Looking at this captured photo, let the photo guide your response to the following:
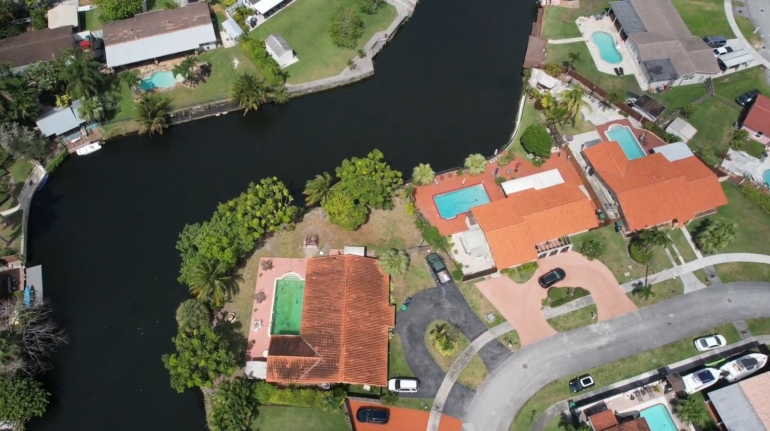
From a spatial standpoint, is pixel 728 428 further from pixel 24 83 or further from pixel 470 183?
pixel 24 83

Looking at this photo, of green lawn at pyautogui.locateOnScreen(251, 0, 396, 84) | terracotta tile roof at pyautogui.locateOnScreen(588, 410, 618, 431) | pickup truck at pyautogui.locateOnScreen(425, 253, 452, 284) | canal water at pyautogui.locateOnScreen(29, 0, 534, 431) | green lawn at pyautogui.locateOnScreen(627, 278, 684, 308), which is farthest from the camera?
green lawn at pyautogui.locateOnScreen(251, 0, 396, 84)

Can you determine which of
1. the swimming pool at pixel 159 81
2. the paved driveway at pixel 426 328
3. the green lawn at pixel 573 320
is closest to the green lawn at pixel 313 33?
the swimming pool at pixel 159 81

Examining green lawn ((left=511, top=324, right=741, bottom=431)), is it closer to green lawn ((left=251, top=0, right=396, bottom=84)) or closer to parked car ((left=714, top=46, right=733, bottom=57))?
parked car ((left=714, top=46, right=733, bottom=57))

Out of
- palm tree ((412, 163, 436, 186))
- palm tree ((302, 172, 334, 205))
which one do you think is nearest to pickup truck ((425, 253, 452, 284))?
palm tree ((412, 163, 436, 186))

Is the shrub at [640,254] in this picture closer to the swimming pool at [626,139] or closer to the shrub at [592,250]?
the shrub at [592,250]

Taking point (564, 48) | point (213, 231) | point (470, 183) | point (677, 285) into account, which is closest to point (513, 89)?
point (564, 48)

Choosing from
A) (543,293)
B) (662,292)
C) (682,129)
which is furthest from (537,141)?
(662,292)
